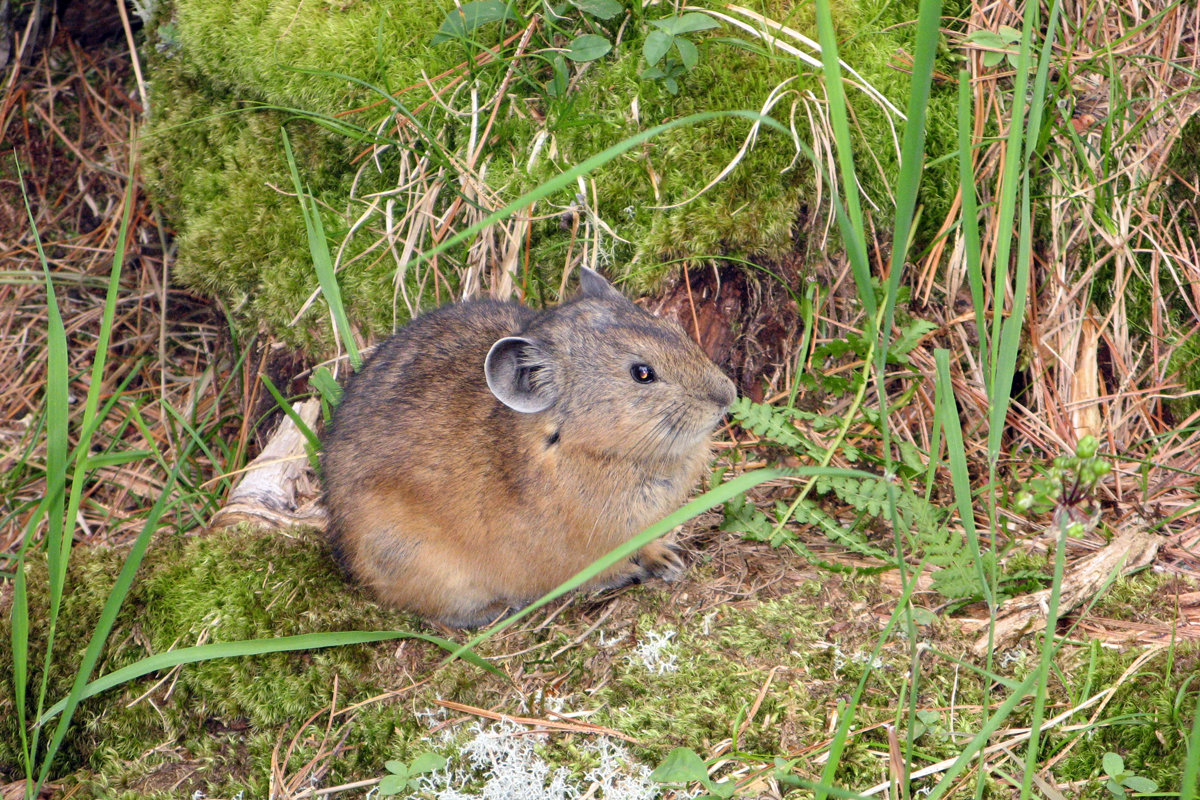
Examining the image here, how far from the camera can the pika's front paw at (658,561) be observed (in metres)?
4.72

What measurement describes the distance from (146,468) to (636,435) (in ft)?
11.7

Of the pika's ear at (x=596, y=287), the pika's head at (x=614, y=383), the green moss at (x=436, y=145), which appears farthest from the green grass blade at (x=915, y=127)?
the green moss at (x=436, y=145)

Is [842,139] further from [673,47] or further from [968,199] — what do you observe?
[673,47]

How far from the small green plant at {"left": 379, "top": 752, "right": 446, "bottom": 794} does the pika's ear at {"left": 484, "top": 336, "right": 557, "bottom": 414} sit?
151 centimetres

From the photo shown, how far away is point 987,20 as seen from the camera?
215 inches

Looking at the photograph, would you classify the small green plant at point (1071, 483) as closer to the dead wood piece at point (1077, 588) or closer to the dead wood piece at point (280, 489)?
the dead wood piece at point (1077, 588)

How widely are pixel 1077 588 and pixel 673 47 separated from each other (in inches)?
130

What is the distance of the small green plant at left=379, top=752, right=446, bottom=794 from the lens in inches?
142

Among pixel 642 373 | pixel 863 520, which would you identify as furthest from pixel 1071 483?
pixel 642 373

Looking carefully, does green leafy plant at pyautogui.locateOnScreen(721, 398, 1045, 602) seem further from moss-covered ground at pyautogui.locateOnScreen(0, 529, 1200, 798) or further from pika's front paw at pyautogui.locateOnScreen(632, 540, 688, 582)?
pika's front paw at pyautogui.locateOnScreen(632, 540, 688, 582)

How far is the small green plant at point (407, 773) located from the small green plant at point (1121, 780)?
2.30 metres

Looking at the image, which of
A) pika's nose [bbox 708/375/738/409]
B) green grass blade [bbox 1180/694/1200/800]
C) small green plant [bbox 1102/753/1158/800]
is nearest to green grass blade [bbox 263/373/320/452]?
pika's nose [bbox 708/375/738/409]

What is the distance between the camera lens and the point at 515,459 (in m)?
4.68

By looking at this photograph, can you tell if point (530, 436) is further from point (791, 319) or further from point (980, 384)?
point (980, 384)
